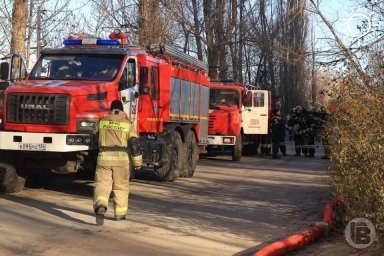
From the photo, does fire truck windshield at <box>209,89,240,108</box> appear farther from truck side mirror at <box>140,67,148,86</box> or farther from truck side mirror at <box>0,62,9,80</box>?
truck side mirror at <box>0,62,9,80</box>

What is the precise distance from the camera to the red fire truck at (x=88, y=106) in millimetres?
9844

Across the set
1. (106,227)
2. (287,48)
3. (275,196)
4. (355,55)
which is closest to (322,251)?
(106,227)

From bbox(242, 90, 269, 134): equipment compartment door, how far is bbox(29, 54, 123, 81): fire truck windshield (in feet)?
36.6

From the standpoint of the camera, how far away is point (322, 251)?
6699 mm

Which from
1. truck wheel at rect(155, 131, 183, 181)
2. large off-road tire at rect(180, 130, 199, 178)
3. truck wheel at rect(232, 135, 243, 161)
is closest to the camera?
truck wheel at rect(155, 131, 183, 181)

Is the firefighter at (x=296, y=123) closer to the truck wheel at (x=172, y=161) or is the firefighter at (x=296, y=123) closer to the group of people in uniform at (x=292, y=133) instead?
the group of people in uniform at (x=292, y=133)

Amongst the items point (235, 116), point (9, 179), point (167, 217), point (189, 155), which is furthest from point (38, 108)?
point (235, 116)

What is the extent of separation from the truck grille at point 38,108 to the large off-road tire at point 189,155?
4.56m

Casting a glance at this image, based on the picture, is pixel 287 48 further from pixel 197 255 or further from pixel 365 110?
pixel 197 255

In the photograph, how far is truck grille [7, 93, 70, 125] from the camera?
984 cm

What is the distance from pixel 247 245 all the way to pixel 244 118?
48.6 feet

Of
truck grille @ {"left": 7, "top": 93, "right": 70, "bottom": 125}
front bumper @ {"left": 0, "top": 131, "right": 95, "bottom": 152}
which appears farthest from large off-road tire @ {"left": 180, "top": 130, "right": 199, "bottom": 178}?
truck grille @ {"left": 7, "top": 93, "right": 70, "bottom": 125}

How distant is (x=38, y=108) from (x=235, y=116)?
10.2m

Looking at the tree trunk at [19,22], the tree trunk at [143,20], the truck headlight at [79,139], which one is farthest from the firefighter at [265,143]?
the truck headlight at [79,139]
